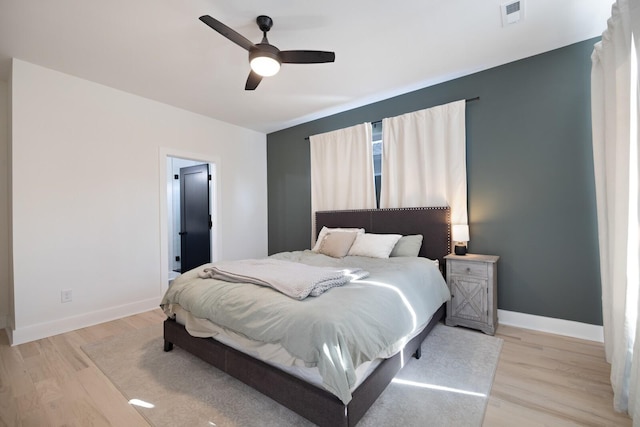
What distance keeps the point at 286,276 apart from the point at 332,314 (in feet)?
1.95

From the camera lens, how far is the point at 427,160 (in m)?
3.29

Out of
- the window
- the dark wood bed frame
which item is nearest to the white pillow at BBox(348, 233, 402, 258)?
the dark wood bed frame

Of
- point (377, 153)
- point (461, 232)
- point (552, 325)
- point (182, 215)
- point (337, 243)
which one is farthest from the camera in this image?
point (182, 215)

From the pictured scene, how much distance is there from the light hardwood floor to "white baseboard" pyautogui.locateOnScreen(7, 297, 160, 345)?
0.38 feet

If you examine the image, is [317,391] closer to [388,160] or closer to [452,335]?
[452,335]

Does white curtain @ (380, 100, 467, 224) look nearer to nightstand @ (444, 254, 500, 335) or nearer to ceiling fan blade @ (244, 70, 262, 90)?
nightstand @ (444, 254, 500, 335)

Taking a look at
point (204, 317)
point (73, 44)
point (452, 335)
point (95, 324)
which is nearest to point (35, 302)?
point (95, 324)

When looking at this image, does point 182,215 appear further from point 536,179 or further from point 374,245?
point 536,179

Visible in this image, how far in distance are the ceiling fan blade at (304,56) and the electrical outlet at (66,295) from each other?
325 cm

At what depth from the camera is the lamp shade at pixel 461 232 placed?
2.84m

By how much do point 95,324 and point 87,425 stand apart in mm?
1886

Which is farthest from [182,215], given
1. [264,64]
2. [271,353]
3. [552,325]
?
[552,325]

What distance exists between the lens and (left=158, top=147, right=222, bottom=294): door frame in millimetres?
3646

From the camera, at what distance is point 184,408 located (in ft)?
5.54
